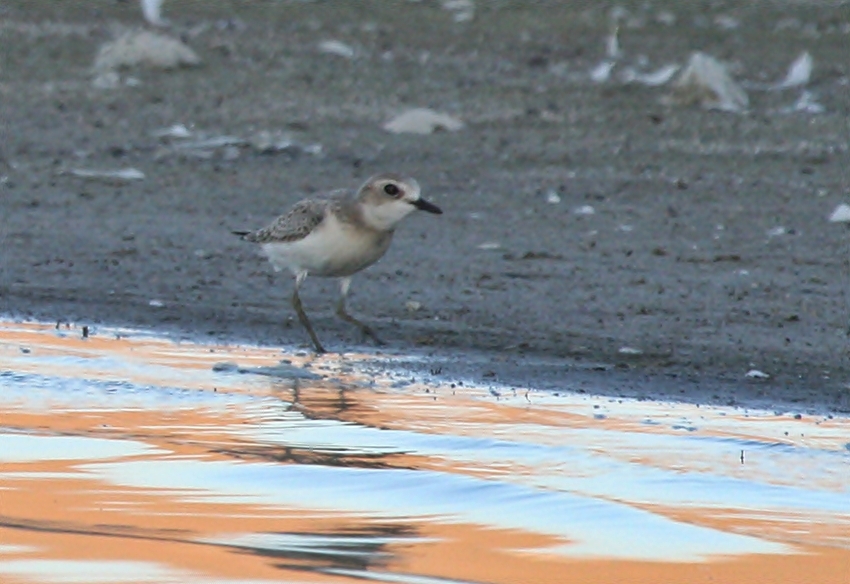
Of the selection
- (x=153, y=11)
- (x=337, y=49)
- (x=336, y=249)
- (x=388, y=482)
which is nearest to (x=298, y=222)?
(x=336, y=249)

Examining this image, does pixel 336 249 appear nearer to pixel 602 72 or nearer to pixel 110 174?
pixel 110 174

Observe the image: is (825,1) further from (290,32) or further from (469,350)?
(469,350)

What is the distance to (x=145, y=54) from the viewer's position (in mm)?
14867

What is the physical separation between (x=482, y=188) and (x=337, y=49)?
3.62 m

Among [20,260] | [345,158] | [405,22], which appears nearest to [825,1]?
[405,22]

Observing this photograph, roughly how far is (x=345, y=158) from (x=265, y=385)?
5147 mm

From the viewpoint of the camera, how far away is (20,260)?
10719mm

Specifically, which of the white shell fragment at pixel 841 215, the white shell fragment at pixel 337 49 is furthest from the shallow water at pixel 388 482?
the white shell fragment at pixel 337 49

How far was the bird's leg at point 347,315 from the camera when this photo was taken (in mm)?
8828

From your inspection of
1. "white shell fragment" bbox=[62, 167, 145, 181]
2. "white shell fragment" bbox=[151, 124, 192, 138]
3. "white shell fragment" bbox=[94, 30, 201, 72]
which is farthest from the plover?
"white shell fragment" bbox=[94, 30, 201, 72]

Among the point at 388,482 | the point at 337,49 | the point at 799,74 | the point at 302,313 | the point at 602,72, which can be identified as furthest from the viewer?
the point at 337,49

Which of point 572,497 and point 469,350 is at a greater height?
point 469,350

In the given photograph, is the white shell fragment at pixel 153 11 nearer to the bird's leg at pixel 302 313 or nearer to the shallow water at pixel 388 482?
the bird's leg at pixel 302 313

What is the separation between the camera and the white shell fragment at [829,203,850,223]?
427 inches
